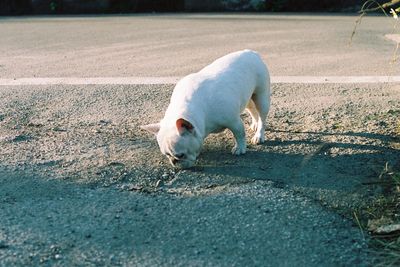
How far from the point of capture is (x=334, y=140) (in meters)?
5.48

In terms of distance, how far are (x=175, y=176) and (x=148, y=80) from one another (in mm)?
3378

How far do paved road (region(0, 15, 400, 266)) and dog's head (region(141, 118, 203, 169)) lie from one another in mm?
117

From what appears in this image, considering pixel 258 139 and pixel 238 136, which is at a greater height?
pixel 238 136

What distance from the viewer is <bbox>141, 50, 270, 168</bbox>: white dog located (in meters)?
4.71

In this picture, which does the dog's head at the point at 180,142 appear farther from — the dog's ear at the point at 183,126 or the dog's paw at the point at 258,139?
the dog's paw at the point at 258,139

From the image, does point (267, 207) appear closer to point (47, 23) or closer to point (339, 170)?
point (339, 170)

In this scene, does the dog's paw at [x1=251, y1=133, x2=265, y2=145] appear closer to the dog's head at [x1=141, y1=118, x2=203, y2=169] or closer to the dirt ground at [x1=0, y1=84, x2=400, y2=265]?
the dirt ground at [x1=0, y1=84, x2=400, y2=265]

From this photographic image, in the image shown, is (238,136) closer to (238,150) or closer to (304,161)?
(238,150)

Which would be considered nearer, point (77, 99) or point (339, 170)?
point (339, 170)

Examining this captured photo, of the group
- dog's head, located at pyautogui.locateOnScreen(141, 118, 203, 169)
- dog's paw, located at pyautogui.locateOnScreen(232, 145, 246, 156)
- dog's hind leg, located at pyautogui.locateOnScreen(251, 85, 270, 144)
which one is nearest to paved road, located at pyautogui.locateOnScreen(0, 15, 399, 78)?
dog's hind leg, located at pyautogui.locateOnScreen(251, 85, 270, 144)

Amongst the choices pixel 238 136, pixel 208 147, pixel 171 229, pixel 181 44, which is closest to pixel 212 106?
pixel 238 136

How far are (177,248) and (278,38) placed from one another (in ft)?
25.8

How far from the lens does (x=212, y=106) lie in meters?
4.95

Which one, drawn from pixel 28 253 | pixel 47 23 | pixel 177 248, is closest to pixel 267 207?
pixel 177 248
